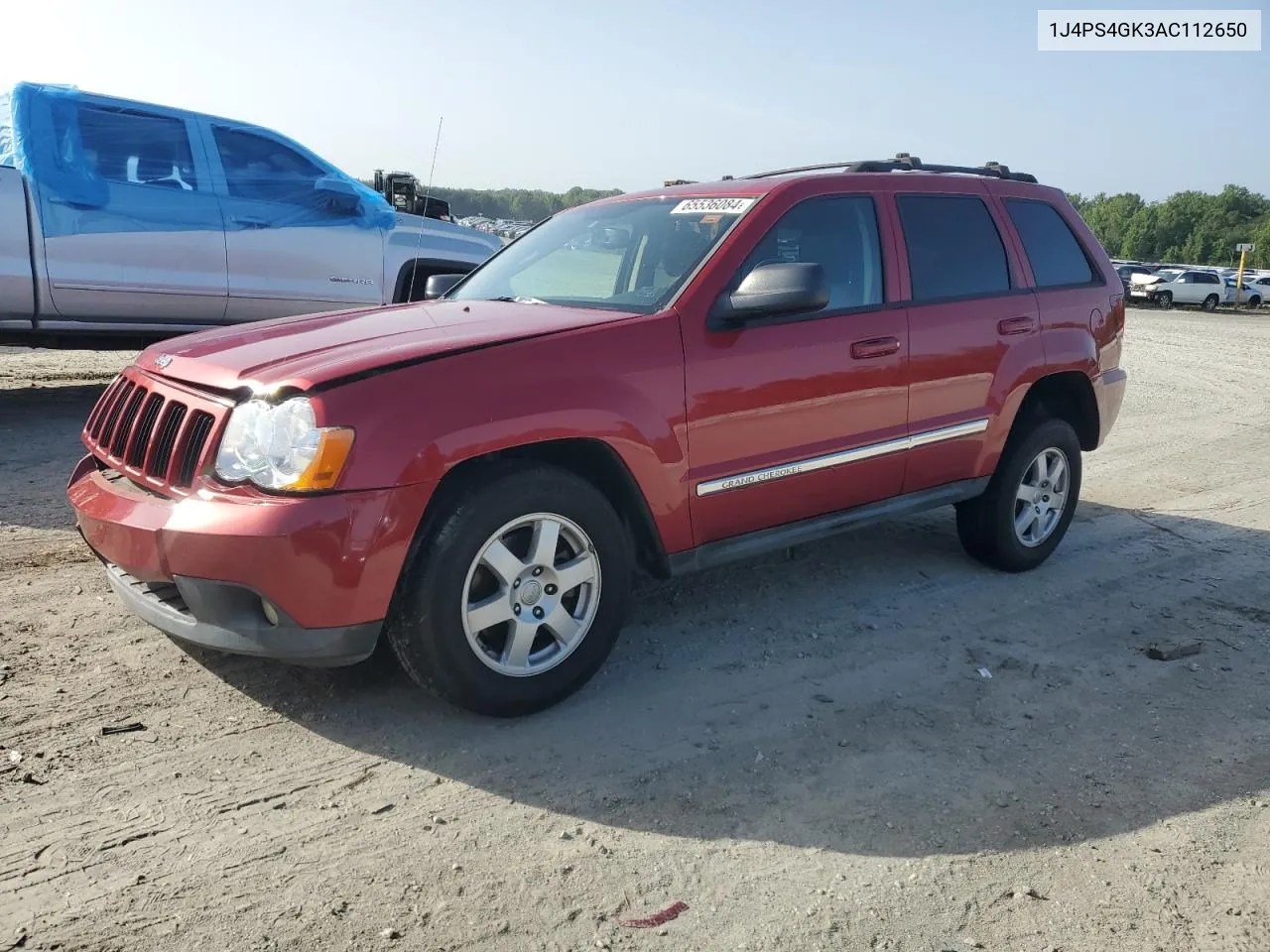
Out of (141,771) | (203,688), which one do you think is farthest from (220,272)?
(141,771)

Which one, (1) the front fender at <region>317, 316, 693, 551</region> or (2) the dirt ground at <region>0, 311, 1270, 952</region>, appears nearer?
(2) the dirt ground at <region>0, 311, 1270, 952</region>

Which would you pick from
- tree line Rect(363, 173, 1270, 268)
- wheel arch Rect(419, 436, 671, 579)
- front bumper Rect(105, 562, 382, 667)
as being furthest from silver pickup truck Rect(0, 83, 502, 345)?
tree line Rect(363, 173, 1270, 268)

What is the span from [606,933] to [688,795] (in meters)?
0.66

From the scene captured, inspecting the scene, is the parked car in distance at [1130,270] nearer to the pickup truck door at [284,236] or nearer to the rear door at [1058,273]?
the pickup truck door at [284,236]

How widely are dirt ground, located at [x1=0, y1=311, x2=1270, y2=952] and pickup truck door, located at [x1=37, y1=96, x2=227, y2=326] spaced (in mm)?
2988

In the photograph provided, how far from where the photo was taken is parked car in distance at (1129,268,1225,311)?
39156 mm

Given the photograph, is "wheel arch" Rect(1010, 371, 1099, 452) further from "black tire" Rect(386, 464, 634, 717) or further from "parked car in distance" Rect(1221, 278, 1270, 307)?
"parked car in distance" Rect(1221, 278, 1270, 307)

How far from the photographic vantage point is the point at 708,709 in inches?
141

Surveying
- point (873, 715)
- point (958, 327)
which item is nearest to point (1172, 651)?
point (873, 715)

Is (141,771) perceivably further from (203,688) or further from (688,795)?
(688,795)

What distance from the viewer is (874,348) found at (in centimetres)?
427

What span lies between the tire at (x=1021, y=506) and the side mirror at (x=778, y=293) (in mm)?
1788

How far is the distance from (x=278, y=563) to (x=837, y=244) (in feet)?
8.65

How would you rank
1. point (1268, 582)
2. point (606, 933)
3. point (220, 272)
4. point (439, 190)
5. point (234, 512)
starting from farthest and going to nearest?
point (439, 190) → point (220, 272) → point (1268, 582) → point (234, 512) → point (606, 933)
